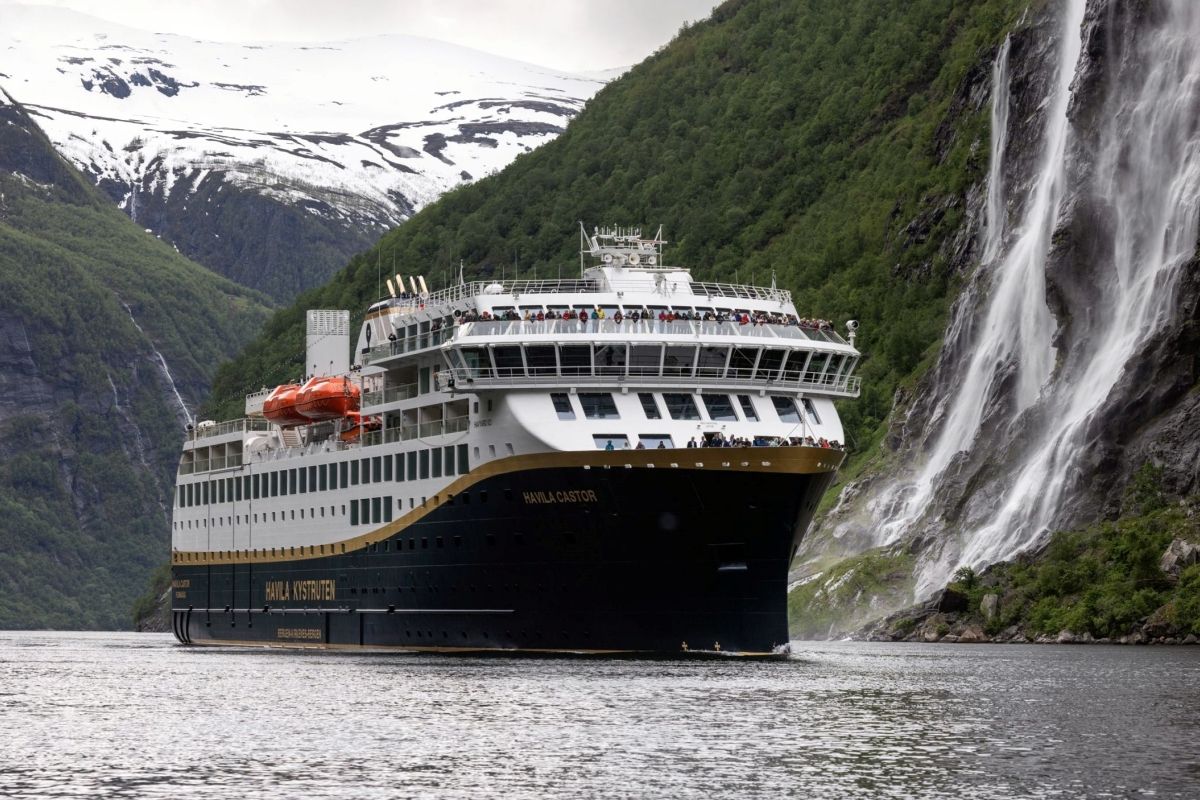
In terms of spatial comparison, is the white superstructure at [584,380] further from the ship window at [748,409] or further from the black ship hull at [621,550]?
the black ship hull at [621,550]

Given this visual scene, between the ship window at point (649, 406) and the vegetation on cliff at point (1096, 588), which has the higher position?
the ship window at point (649, 406)

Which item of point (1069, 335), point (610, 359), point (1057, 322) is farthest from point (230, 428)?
point (1057, 322)

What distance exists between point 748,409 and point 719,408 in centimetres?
155

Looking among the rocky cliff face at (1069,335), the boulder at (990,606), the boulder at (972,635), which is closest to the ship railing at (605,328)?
the boulder at (990,606)

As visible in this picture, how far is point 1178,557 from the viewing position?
415 ft

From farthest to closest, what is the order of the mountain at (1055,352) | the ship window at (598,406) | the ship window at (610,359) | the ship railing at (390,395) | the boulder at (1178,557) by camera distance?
the mountain at (1055,352) → the boulder at (1178,557) → the ship railing at (390,395) → the ship window at (610,359) → the ship window at (598,406)

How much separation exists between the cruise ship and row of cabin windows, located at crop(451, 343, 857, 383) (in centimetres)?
9

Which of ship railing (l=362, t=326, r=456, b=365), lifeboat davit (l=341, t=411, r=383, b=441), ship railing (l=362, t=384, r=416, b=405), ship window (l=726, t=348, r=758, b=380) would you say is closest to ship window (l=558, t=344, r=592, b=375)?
ship railing (l=362, t=326, r=456, b=365)

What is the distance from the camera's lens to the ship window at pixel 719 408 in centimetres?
9025

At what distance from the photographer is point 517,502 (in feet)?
292

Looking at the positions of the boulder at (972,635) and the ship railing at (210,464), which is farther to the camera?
the boulder at (972,635)

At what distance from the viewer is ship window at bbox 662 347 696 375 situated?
89.9 metres

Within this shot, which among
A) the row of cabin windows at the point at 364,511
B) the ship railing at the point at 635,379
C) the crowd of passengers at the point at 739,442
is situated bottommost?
the row of cabin windows at the point at 364,511

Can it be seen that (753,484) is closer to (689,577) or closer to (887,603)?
(689,577)
